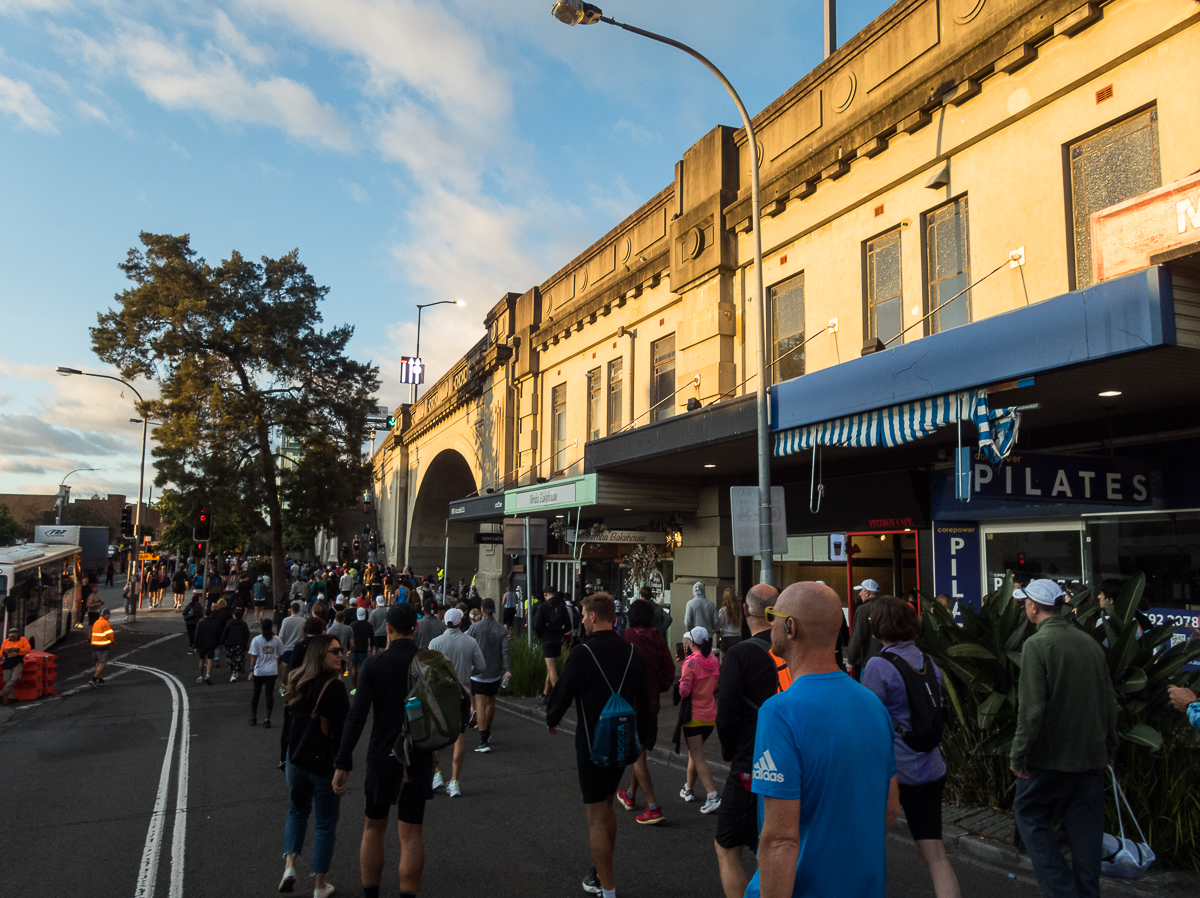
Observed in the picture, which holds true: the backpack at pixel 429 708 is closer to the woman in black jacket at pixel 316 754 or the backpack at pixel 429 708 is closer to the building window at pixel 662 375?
the woman in black jacket at pixel 316 754

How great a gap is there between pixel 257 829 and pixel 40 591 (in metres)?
17.4

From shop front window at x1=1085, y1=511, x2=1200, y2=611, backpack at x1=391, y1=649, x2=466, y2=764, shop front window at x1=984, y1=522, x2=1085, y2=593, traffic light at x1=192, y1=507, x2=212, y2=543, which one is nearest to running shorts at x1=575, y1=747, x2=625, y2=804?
backpack at x1=391, y1=649, x2=466, y2=764

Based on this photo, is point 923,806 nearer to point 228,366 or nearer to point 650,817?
point 650,817

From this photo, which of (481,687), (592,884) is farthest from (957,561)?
(592,884)

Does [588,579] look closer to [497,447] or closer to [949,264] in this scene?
[497,447]

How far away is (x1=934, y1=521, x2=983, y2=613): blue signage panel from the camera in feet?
38.2

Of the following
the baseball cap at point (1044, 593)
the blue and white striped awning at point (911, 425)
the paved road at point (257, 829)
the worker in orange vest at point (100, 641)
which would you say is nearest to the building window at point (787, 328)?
the blue and white striped awning at point (911, 425)

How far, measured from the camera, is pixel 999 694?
6.27 meters

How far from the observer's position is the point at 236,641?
16391 millimetres

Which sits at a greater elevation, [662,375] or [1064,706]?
[662,375]

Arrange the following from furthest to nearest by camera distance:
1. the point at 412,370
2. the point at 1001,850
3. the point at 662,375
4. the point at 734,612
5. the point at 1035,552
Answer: the point at 412,370 → the point at 662,375 → the point at 1035,552 → the point at 734,612 → the point at 1001,850

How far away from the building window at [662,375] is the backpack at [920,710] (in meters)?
12.9

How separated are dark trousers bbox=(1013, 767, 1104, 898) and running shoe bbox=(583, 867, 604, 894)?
261cm

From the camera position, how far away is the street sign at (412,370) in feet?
128
